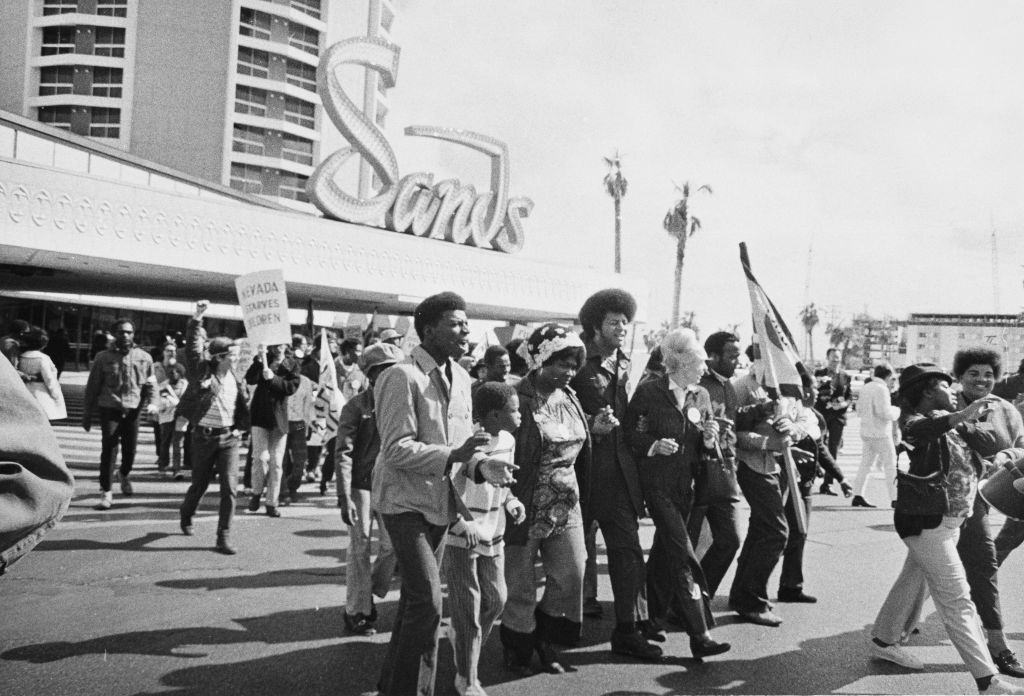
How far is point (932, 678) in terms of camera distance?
169 inches

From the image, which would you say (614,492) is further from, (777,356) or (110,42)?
(110,42)

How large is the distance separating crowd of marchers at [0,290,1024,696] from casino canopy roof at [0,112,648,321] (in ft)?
62.4

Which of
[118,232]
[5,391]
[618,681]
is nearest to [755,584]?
[618,681]

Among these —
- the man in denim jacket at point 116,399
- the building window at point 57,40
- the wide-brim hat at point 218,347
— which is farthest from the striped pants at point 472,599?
the building window at point 57,40

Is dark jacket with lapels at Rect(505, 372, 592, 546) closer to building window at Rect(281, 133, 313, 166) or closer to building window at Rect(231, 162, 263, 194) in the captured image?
building window at Rect(231, 162, 263, 194)

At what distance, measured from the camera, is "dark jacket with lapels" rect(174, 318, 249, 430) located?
24.3 ft

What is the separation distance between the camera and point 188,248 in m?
23.6

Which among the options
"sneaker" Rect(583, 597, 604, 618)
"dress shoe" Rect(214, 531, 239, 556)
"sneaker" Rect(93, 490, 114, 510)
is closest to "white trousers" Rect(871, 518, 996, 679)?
"sneaker" Rect(583, 597, 604, 618)

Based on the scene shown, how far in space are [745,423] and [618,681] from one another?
217 centimetres

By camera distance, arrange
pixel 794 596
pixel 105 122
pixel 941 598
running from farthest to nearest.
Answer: pixel 105 122 < pixel 794 596 < pixel 941 598

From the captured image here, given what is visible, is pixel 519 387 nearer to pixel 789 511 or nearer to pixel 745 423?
pixel 745 423

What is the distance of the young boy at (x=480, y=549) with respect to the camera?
11.9ft

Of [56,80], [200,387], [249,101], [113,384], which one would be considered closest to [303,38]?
[249,101]

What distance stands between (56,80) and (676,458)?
199 feet
